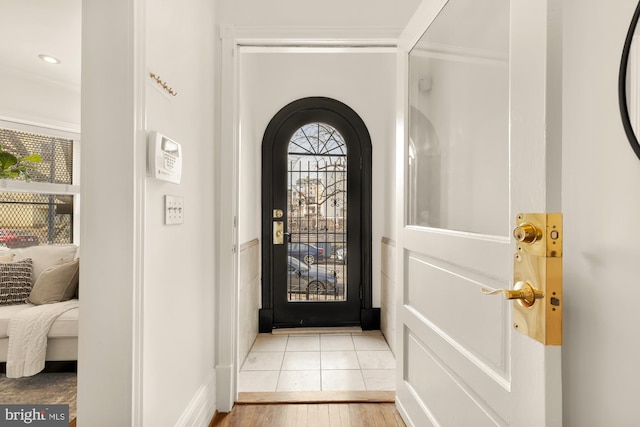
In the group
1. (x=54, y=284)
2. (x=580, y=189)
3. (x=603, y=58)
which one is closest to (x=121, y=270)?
(x=580, y=189)

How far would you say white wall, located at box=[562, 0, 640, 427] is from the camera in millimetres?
708

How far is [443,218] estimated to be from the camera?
145cm

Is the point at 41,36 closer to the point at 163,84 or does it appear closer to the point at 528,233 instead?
the point at 163,84

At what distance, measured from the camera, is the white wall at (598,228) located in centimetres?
71

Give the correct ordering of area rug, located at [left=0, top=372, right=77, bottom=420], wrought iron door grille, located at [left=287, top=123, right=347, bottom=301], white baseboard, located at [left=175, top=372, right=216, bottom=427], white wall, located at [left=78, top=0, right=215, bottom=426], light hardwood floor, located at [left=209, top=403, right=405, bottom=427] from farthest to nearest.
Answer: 1. wrought iron door grille, located at [left=287, top=123, right=347, bottom=301]
2. area rug, located at [left=0, top=372, right=77, bottom=420]
3. light hardwood floor, located at [left=209, top=403, right=405, bottom=427]
4. white baseboard, located at [left=175, top=372, right=216, bottom=427]
5. white wall, located at [left=78, top=0, right=215, bottom=426]

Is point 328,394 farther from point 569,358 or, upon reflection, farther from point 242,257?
point 569,358

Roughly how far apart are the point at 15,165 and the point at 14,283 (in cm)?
145

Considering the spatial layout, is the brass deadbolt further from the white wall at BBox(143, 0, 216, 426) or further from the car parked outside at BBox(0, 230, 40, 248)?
the car parked outside at BBox(0, 230, 40, 248)

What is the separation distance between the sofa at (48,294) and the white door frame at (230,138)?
120 centimetres

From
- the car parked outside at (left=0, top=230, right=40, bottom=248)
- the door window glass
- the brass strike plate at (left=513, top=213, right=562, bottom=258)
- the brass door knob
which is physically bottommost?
the car parked outside at (left=0, top=230, right=40, bottom=248)

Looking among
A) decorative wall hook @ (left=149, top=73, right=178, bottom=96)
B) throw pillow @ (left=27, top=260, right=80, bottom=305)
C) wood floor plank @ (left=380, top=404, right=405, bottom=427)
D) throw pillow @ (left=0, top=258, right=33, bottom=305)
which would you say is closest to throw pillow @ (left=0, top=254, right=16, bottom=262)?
throw pillow @ (left=0, top=258, right=33, bottom=305)

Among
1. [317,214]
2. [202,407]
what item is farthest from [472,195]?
[317,214]

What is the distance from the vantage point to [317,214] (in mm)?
3387

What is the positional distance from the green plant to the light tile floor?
9.28ft
